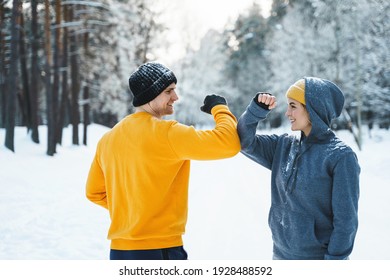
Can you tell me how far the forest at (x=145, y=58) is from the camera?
51.2 ft

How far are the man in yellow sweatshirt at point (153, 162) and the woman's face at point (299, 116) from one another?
1.75 ft

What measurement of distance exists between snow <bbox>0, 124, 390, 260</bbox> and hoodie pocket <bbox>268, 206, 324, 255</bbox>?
2.51m

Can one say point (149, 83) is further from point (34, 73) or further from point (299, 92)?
point (34, 73)

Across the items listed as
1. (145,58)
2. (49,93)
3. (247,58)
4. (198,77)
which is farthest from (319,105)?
(247,58)

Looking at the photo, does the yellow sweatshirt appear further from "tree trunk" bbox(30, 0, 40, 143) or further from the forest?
"tree trunk" bbox(30, 0, 40, 143)

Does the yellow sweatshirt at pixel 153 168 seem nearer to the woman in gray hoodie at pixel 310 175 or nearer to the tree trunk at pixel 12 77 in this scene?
the woman in gray hoodie at pixel 310 175

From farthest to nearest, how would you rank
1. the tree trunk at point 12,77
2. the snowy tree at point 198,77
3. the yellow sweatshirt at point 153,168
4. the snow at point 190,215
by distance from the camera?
the snowy tree at point 198,77 < the tree trunk at point 12,77 < the snow at point 190,215 < the yellow sweatshirt at point 153,168

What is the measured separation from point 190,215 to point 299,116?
5.20 meters

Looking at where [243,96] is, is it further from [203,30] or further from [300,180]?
[300,180]

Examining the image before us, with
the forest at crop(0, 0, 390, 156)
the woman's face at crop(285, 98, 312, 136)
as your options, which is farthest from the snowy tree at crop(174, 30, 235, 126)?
the woman's face at crop(285, 98, 312, 136)

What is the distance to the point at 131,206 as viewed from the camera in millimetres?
2363

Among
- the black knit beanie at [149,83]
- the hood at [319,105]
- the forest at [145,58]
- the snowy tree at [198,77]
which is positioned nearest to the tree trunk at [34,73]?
the forest at [145,58]

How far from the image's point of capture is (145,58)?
26594 mm

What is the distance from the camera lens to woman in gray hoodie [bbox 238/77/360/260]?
2.41 meters
